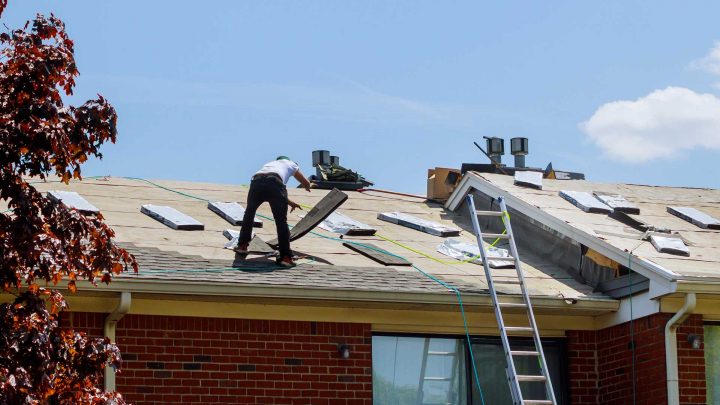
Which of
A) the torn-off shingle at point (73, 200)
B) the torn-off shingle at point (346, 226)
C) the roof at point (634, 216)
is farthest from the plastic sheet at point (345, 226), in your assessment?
the torn-off shingle at point (73, 200)

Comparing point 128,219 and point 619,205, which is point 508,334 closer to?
point 619,205

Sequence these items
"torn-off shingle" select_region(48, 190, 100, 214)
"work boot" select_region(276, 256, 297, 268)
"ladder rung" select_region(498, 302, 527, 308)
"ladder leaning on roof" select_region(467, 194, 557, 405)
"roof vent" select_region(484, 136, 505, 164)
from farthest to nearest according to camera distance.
Result: "roof vent" select_region(484, 136, 505, 164) < "torn-off shingle" select_region(48, 190, 100, 214) < "work boot" select_region(276, 256, 297, 268) < "ladder rung" select_region(498, 302, 527, 308) < "ladder leaning on roof" select_region(467, 194, 557, 405)

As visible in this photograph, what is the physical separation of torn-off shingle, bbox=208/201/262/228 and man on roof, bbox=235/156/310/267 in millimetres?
1375

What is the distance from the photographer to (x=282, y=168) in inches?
507

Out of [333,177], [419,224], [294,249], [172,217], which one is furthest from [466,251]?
[333,177]

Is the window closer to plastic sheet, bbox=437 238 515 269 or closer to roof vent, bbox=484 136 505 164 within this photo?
plastic sheet, bbox=437 238 515 269

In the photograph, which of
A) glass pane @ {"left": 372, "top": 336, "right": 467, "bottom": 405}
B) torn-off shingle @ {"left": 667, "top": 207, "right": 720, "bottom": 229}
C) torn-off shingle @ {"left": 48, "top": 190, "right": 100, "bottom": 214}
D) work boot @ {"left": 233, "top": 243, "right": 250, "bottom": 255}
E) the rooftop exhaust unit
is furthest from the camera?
the rooftop exhaust unit

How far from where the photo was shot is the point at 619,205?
14875mm

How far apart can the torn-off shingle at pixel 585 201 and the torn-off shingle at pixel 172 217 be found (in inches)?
171

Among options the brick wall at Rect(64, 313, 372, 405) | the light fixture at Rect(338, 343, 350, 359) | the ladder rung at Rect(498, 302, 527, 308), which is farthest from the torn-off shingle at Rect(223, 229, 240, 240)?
the ladder rung at Rect(498, 302, 527, 308)

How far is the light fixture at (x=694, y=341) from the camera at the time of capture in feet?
41.5

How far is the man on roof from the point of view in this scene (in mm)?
12359

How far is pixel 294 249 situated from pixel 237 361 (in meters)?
1.73

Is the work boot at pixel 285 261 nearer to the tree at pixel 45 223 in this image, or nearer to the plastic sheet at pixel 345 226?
the plastic sheet at pixel 345 226
